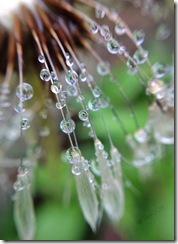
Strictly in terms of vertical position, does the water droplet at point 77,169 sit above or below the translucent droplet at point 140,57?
below

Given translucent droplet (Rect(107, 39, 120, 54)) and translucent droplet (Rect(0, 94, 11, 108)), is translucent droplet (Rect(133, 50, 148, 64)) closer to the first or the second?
translucent droplet (Rect(107, 39, 120, 54))

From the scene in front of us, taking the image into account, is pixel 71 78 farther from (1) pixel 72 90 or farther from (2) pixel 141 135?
(2) pixel 141 135

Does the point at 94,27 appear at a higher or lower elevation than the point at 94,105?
higher

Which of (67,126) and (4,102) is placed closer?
(67,126)

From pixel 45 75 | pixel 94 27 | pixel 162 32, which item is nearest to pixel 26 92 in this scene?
pixel 45 75

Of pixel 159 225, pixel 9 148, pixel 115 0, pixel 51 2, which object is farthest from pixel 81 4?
pixel 159 225

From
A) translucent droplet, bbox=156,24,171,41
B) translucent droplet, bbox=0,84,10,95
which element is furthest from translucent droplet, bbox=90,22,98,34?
translucent droplet, bbox=156,24,171,41

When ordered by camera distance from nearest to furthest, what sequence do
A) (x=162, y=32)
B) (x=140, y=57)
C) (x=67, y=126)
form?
(x=67, y=126) → (x=140, y=57) → (x=162, y=32)

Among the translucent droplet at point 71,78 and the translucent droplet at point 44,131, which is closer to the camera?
the translucent droplet at point 71,78

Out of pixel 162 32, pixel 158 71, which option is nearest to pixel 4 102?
pixel 158 71

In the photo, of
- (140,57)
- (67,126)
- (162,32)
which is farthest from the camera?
(162,32)

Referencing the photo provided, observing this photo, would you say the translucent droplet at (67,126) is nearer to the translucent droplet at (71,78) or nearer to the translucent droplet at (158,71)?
the translucent droplet at (71,78)

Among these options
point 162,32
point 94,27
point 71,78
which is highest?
point 162,32

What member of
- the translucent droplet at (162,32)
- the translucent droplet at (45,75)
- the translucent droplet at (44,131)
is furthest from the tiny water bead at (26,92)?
the translucent droplet at (162,32)
